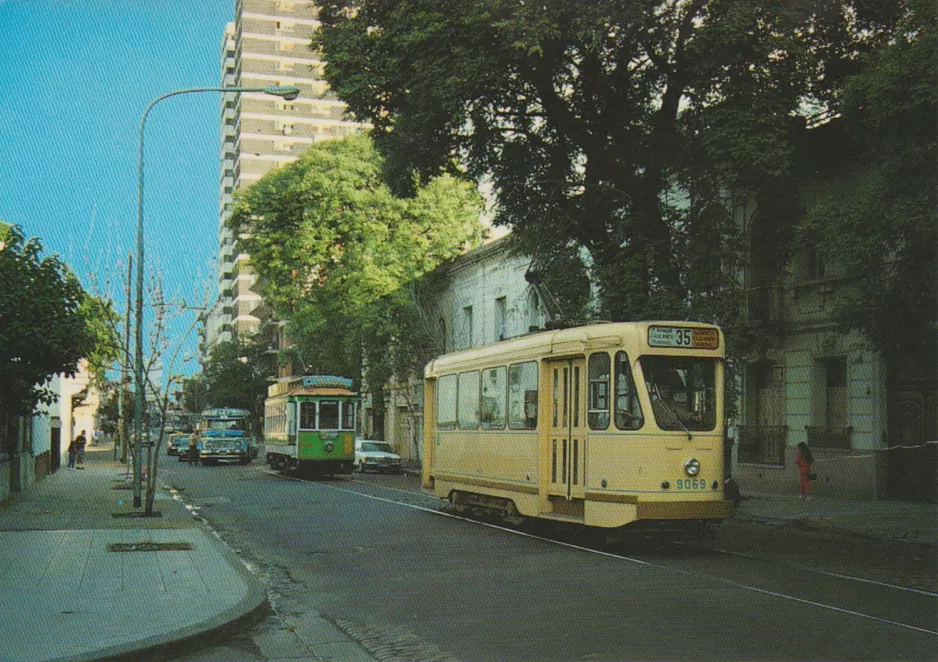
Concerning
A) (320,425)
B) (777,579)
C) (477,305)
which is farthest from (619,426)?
(477,305)

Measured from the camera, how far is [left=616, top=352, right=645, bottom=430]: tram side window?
15.0 metres

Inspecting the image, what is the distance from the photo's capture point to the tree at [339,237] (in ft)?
158

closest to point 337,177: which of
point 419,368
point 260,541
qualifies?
point 419,368

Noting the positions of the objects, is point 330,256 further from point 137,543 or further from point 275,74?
point 275,74

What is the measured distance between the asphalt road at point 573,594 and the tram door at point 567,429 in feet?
2.97

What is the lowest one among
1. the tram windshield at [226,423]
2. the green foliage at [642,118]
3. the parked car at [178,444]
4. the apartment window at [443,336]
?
the parked car at [178,444]

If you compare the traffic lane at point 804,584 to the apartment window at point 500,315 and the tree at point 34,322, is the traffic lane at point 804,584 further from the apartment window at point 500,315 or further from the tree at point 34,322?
the apartment window at point 500,315

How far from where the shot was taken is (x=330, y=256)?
1986 inches

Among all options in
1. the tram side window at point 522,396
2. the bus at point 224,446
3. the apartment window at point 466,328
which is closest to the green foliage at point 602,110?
the tram side window at point 522,396

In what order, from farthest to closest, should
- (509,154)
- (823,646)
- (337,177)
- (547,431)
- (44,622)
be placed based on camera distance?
(337,177)
(509,154)
(547,431)
(44,622)
(823,646)

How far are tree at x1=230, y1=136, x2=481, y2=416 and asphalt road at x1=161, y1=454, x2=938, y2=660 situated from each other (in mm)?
28822

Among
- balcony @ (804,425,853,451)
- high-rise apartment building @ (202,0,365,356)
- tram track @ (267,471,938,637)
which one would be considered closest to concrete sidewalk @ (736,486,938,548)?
balcony @ (804,425,853,451)

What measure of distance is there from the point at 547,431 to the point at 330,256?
3477cm

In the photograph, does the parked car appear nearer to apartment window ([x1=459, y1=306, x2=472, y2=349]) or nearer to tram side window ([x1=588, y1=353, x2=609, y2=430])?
apartment window ([x1=459, y1=306, x2=472, y2=349])
